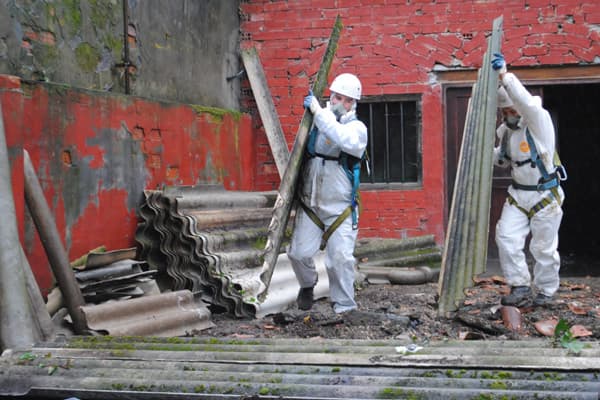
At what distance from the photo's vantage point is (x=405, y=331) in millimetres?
5281

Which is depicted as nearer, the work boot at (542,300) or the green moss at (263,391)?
the green moss at (263,391)

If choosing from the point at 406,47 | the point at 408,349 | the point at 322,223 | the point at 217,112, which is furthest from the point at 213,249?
the point at 406,47

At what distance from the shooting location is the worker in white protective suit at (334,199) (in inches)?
221

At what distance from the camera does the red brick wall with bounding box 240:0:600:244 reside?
8805 mm

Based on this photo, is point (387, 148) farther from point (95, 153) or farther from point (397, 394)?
point (397, 394)

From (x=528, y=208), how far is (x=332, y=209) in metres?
1.54

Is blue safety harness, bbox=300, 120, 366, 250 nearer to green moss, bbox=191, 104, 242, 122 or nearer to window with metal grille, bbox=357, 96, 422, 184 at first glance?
green moss, bbox=191, 104, 242, 122

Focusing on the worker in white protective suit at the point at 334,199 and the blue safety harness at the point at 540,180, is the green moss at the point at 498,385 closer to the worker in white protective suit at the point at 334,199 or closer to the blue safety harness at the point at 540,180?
the worker in white protective suit at the point at 334,199

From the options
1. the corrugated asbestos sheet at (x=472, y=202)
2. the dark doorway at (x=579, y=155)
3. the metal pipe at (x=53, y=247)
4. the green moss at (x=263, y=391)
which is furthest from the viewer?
the dark doorway at (x=579, y=155)

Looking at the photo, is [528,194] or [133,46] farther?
[133,46]

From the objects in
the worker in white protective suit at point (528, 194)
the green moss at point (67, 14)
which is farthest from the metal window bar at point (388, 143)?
the green moss at point (67, 14)

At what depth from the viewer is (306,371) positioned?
10.4 feet

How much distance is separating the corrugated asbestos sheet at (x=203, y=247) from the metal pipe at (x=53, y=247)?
1.22 meters

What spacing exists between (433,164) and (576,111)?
4.55 meters
